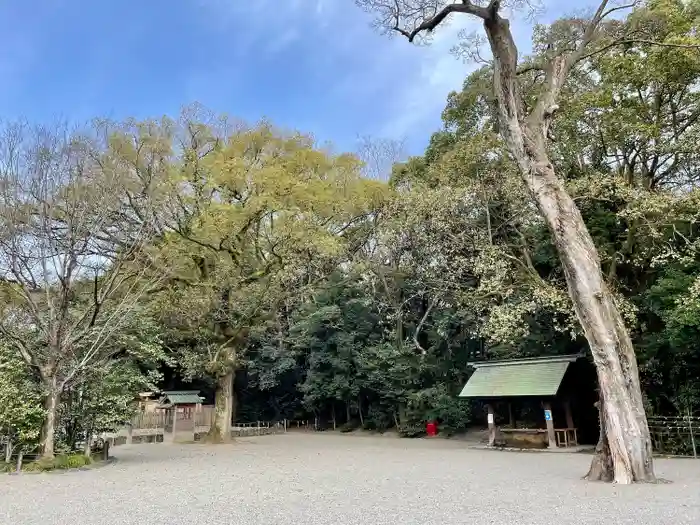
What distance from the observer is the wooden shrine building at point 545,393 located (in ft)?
49.1

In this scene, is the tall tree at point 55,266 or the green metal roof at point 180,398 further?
the green metal roof at point 180,398

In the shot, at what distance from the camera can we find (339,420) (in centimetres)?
2850

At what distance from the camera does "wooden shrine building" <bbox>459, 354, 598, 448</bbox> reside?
1495 cm

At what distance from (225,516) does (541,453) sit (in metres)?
10.6

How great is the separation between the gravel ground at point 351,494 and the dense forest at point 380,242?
3.03 m

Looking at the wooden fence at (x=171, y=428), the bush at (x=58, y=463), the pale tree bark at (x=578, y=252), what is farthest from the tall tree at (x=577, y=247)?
the wooden fence at (x=171, y=428)

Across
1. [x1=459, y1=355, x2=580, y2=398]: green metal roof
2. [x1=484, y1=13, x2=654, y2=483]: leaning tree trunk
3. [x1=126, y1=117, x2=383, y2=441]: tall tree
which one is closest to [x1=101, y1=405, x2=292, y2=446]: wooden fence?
[x1=126, y1=117, x2=383, y2=441]: tall tree

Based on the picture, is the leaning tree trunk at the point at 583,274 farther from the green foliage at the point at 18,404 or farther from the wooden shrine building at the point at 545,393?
the green foliage at the point at 18,404

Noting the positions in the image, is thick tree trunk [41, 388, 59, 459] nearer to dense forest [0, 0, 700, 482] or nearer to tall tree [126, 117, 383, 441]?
dense forest [0, 0, 700, 482]

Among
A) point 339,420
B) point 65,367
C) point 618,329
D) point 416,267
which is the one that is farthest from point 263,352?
point 618,329

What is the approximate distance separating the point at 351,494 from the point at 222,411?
1198 cm

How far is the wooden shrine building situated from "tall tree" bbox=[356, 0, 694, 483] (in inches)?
220

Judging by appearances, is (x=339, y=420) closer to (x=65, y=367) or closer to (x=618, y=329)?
(x=65, y=367)

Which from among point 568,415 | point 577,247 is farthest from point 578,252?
point 568,415
